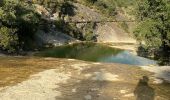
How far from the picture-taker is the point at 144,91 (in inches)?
1072

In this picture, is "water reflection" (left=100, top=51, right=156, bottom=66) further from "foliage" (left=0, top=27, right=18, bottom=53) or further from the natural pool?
"foliage" (left=0, top=27, right=18, bottom=53)

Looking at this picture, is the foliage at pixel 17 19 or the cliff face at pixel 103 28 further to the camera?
the cliff face at pixel 103 28

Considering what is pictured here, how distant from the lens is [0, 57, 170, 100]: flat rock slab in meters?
25.3

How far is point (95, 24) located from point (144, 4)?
7025cm

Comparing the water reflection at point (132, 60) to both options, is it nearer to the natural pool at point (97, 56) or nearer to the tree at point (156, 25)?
the natural pool at point (97, 56)

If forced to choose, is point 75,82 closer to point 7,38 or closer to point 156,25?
point 156,25

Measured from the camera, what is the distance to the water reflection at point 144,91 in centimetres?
2573

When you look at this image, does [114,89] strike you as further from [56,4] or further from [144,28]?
[56,4]

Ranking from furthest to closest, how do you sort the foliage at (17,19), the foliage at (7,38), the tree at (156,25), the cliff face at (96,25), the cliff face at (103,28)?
the cliff face at (103,28) < the cliff face at (96,25) < the foliage at (17,19) < the foliage at (7,38) < the tree at (156,25)

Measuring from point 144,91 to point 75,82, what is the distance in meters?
5.59

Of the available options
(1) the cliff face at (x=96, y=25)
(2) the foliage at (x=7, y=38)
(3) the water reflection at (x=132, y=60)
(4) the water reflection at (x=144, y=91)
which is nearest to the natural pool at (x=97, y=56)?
(3) the water reflection at (x=132, y=60)

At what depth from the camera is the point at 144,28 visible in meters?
55.2

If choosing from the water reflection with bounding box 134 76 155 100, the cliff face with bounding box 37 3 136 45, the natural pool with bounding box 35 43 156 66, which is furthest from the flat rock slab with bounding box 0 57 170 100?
the cliff face with bounding box 37 3 136 45

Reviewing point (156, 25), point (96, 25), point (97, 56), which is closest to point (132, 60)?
point (97, 56)
